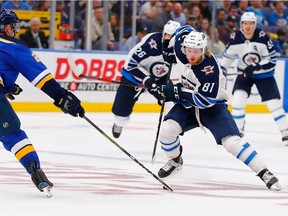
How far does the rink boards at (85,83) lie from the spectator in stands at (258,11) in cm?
137

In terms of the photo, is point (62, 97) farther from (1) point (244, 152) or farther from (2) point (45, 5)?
(2) point (45, 5)

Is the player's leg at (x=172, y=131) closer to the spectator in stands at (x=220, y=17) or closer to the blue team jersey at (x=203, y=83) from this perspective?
the blue team jersey at (x=203, y=83)

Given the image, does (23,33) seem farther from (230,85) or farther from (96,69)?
(230,85)

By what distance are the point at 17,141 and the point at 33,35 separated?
25.1 ft

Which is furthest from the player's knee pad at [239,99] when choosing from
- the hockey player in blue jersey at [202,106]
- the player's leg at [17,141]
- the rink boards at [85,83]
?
the player's leg at [17,141]

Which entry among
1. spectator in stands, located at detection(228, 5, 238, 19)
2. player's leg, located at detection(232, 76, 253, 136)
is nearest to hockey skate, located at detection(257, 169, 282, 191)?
player's leg, located at detection(232, 76, 253, 136)

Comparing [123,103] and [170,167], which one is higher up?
[170,167]

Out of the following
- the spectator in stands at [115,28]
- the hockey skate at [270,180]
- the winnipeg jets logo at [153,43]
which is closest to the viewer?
the hockey skate at [270,180]

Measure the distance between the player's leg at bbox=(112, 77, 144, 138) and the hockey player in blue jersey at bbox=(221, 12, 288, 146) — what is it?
1.33m

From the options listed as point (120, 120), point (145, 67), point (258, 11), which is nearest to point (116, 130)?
point (120, 120)

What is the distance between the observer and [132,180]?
6914 mm

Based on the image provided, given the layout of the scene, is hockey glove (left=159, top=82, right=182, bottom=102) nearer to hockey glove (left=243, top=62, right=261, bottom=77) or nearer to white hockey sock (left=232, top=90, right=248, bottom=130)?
hockey glove (left=243, top=62, right=261, bottom=77)

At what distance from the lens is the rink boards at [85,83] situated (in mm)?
13359

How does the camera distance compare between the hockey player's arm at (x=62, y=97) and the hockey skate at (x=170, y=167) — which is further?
the hockey skate at (x=170, y=167)
